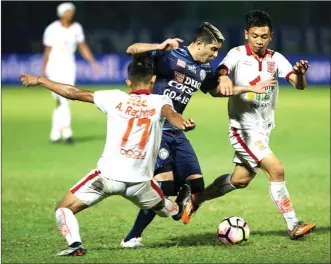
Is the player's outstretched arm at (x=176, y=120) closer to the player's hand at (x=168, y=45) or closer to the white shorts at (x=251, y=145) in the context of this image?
the player's hand at (x=168, y=45)

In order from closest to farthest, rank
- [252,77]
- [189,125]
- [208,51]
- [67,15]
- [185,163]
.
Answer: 1. [189,125]
2. [208,51]
3. [185,163]
4. [252,77]
5. [67,15]

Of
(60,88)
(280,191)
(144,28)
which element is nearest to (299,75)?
(280,191)

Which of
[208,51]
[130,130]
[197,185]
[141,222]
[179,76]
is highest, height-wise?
[208,51]

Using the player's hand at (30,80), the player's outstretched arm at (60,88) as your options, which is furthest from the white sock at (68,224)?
the player's hand at (30,80)

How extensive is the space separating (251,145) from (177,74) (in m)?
1.24

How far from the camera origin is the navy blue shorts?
994 cm

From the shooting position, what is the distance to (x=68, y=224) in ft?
28.9

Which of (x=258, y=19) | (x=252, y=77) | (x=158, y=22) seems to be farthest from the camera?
(x=158, y=22)

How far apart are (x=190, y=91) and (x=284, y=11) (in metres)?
24.4

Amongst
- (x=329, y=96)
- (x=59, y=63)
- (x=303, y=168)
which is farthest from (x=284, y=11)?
(x=303, y=168)

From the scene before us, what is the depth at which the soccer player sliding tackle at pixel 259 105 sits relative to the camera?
1009 cm

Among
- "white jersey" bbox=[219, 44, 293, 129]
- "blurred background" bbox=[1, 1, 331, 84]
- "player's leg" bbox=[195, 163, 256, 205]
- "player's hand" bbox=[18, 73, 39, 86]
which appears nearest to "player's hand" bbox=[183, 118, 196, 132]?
"player's hand" bbox=[18, 73, 39, 86]

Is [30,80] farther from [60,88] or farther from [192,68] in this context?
[192,68]

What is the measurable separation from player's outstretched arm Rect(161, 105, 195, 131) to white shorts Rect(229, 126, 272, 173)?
1.98m
